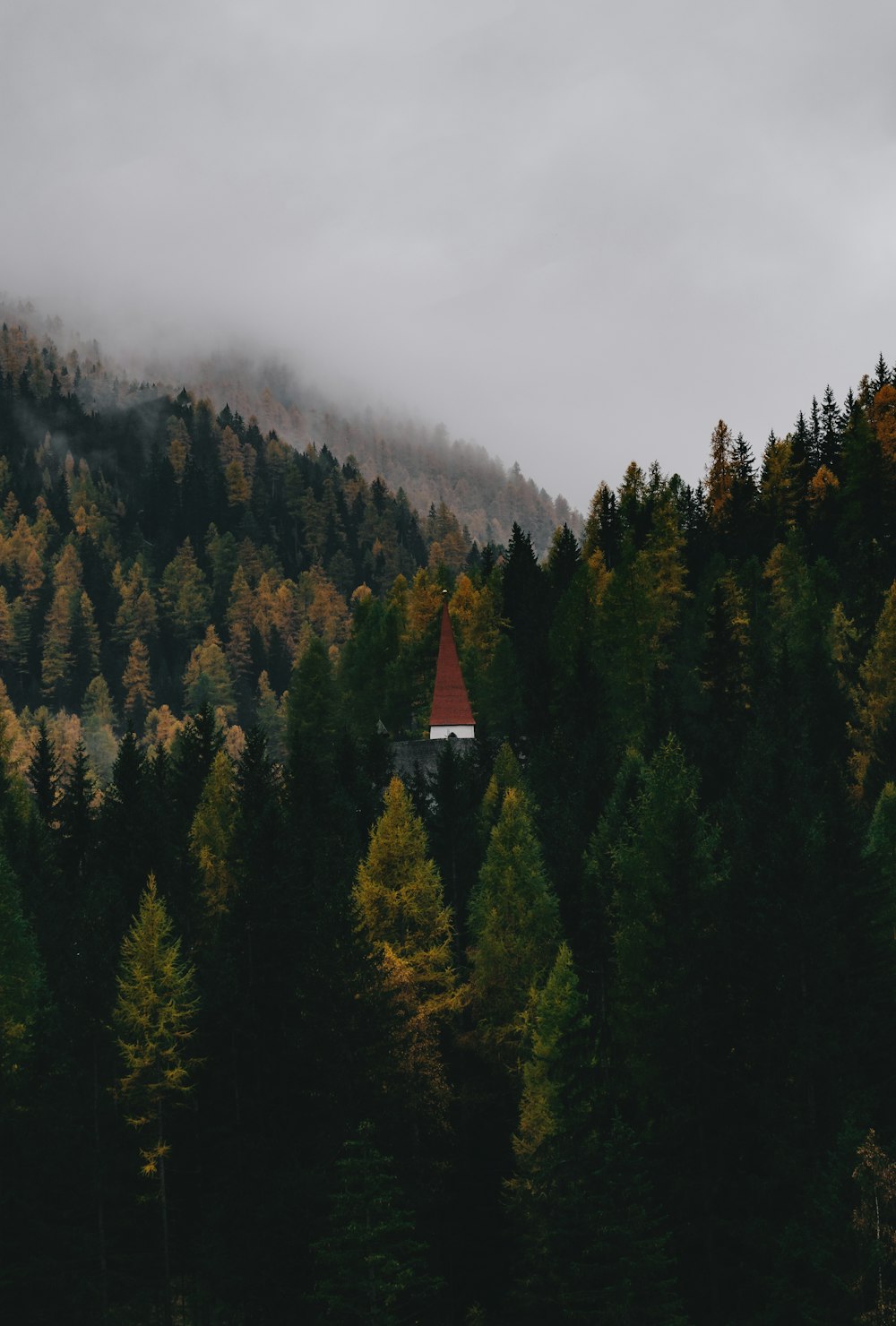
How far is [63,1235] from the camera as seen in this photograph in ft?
142

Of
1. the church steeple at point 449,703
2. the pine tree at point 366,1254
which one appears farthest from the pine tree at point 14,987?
the church steeple at point 449,703

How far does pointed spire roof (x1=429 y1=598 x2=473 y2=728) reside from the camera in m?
86.8

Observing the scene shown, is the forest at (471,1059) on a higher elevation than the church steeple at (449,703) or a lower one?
lower

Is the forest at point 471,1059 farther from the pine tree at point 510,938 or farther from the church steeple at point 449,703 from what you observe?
the church steeple at point 449,703

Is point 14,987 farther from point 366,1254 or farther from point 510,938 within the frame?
point 366,1254

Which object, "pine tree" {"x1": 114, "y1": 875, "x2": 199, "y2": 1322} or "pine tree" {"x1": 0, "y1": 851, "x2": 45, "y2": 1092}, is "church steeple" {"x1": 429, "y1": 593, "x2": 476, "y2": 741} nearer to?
"pine tree" {"x1": 0, "y1": 851, "x2": 45, "y2": 1092}

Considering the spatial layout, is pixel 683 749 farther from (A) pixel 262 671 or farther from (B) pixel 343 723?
(A) pixel 262 671

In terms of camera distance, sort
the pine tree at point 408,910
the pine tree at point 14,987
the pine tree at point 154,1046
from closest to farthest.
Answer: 1. the pine tree at point 154,1046
2. the pine tree at point 14,987
3. the pine tree at point 408,910

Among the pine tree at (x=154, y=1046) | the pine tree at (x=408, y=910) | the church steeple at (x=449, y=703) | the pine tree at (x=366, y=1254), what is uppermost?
the church steeple at (x=449, y=703)

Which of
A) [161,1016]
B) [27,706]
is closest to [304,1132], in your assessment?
[161,1016]

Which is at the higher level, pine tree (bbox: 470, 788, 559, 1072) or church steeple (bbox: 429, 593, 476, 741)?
church steeple (bbox: 429, 593, 476, 741)

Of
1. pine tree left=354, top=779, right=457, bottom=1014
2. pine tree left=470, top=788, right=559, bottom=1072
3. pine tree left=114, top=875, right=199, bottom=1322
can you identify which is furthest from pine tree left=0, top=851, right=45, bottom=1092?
pine tree left=470, top=788, right=559, bottom=1072

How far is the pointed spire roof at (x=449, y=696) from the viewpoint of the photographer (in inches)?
3415

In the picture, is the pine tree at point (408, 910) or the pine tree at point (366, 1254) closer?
the pine tree at point (366, 1254)
